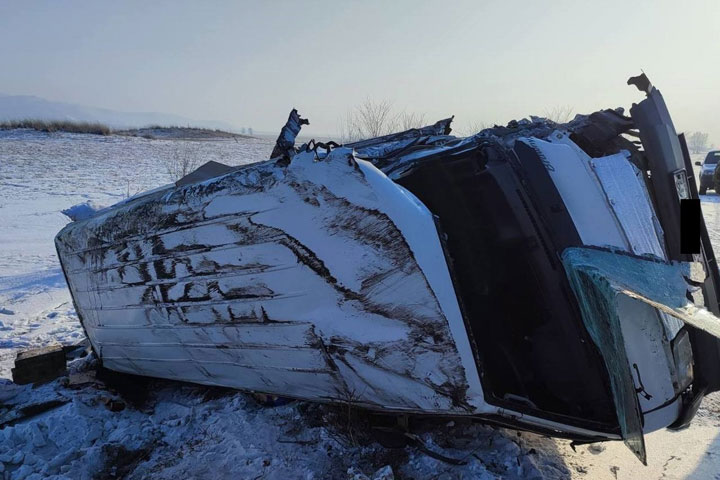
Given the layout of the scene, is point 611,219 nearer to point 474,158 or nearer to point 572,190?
point 572,190

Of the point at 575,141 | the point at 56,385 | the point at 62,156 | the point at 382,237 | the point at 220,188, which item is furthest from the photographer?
the point at 62,156

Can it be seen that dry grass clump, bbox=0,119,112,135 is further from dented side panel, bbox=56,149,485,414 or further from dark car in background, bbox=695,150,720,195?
dark car in background, bbox=695,150,720,195

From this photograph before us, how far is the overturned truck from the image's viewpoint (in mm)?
1907

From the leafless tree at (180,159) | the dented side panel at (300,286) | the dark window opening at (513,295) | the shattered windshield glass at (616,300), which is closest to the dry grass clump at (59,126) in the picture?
the leafless tree at (180,159)

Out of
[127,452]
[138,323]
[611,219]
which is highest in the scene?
[611,219]

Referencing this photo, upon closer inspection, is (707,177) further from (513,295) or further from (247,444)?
(247,444)

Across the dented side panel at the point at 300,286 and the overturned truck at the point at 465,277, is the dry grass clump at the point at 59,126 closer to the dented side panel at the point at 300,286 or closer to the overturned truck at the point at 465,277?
the dented side panel at the point at 300,286

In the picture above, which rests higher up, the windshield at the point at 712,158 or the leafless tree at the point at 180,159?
the leafless tree at the point at 180,159

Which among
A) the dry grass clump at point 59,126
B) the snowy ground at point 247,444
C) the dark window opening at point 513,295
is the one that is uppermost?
the dry grass clump at point 59,126

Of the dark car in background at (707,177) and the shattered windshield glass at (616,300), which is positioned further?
the dark car in background at (707,177)

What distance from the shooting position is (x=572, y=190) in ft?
6.91

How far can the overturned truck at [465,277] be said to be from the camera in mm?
1907

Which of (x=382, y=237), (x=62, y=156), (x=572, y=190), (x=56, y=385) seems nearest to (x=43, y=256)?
(x=56, y=385)

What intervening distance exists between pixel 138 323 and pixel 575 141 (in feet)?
8.46
